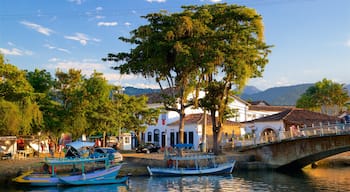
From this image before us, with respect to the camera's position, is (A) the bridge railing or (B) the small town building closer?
(A) the bridge railing

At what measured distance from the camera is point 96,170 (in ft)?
116

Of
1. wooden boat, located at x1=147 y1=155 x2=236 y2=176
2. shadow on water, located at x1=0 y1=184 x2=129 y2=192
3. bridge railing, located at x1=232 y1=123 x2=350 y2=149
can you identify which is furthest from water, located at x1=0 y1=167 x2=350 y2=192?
bridge railing, located at x1=232 y1=123 x2=350 y2=149

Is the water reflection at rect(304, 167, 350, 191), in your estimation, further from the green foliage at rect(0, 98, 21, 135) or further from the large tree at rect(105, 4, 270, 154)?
the green foliage at rect(0, 98, 21, 135)

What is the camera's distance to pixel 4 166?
35406mm

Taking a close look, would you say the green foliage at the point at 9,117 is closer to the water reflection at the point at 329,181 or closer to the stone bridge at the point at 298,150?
the stone bridge at the point at 298,150

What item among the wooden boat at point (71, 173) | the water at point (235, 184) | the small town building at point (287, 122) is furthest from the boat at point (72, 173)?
the small town building at point (287, 122)

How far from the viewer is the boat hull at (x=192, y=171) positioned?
38500 mm

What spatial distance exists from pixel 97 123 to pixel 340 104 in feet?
197

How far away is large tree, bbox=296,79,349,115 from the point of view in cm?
8831

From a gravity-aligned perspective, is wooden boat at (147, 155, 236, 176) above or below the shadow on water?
above

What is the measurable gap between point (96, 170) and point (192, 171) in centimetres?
938

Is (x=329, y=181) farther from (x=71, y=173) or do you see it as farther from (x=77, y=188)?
(x=71, y=173)

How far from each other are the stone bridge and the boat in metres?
16.8

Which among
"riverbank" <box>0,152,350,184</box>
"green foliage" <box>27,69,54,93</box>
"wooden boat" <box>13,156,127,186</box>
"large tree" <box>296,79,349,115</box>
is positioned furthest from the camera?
"large tree" <box>296,79,349,115</box>
